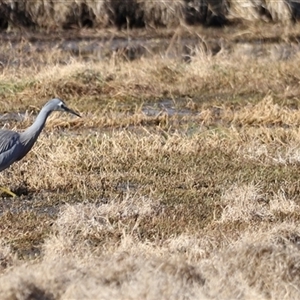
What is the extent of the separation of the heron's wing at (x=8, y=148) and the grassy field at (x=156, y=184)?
0.36 meters

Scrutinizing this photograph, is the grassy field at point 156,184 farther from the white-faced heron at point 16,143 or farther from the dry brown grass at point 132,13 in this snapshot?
the dry brown grass at point 132,13

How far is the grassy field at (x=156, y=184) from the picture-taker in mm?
6367

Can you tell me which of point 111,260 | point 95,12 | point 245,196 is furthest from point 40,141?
point 95,12

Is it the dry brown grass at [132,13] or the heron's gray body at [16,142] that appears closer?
the heron's gray body at [16,142]

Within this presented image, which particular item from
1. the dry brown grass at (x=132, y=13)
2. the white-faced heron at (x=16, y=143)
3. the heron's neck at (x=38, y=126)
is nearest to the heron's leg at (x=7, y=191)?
the white-faced heron at (x=16, y=143)

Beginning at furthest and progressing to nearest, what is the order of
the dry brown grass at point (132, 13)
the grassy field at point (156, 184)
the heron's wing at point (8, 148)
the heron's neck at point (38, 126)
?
the dry brown grass at point (132, 13) < the heron's neck at point (38, 126) < the heron's wing at point (8, 148) < the grassy field at point (156, 184)

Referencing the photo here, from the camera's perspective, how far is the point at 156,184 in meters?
10.0

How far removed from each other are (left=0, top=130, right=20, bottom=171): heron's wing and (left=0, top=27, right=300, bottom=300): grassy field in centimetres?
36

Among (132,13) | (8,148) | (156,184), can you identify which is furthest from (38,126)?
(132,13)

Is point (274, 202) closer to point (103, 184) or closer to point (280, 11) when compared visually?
point (103, 184)

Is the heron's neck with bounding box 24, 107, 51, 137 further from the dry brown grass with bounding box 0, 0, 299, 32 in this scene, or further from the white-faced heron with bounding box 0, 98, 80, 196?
the dry brown grass with bounding box 0, 0, 299, 32

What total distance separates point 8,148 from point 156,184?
4.91 feet

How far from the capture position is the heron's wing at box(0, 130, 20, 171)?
931 cm

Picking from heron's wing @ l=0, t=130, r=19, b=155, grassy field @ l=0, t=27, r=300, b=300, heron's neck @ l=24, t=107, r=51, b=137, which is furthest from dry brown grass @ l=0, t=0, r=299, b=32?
heron's wing @ l=0, t=130, r=19, b=155
